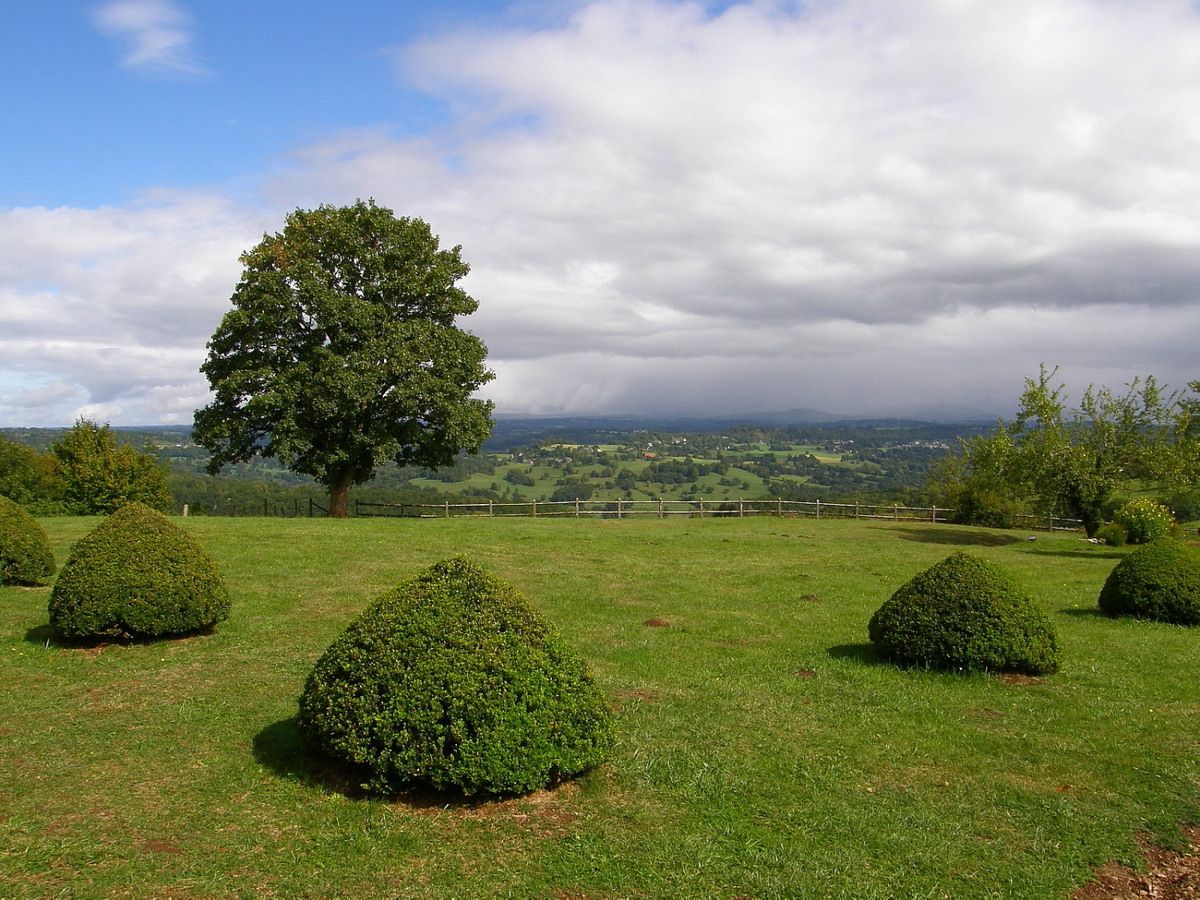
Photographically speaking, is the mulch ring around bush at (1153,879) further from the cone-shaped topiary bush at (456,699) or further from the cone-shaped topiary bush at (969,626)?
the cone-shaped topiary bush at (969,626)

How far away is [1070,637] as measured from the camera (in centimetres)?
1402

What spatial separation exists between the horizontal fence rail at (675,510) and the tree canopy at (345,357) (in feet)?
20.7

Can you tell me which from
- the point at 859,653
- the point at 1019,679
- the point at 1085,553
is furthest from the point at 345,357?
the point at 1085,553

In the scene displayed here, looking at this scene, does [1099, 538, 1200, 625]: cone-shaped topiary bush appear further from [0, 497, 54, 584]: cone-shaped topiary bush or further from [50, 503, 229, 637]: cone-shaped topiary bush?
[0, 497, 54, 584]: cone-shaped topiary bush

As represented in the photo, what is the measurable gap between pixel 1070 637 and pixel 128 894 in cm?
1422

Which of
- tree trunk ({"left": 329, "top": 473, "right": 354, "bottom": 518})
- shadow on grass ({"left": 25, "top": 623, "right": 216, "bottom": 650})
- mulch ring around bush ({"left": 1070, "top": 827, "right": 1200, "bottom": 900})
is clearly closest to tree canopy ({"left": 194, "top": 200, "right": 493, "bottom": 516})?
tree trunk ({"left": 329, "top": 473, "right": 354, "bottom": 518})

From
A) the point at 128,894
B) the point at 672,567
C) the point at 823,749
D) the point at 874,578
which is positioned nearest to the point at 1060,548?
the point at 874,578

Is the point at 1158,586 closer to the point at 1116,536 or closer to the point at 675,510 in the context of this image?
the point at 1116,536

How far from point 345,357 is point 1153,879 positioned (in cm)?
3067

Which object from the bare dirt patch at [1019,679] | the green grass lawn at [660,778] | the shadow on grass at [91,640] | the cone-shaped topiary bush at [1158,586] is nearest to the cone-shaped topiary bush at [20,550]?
the green grass lawn at [660,778]

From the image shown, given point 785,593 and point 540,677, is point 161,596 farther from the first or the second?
point 785,593

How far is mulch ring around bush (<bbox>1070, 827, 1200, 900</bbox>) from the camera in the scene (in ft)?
18.1

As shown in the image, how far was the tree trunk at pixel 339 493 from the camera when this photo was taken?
35000 millimetres

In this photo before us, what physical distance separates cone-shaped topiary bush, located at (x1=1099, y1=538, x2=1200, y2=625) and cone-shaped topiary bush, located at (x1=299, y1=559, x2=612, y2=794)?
13.2 meters
